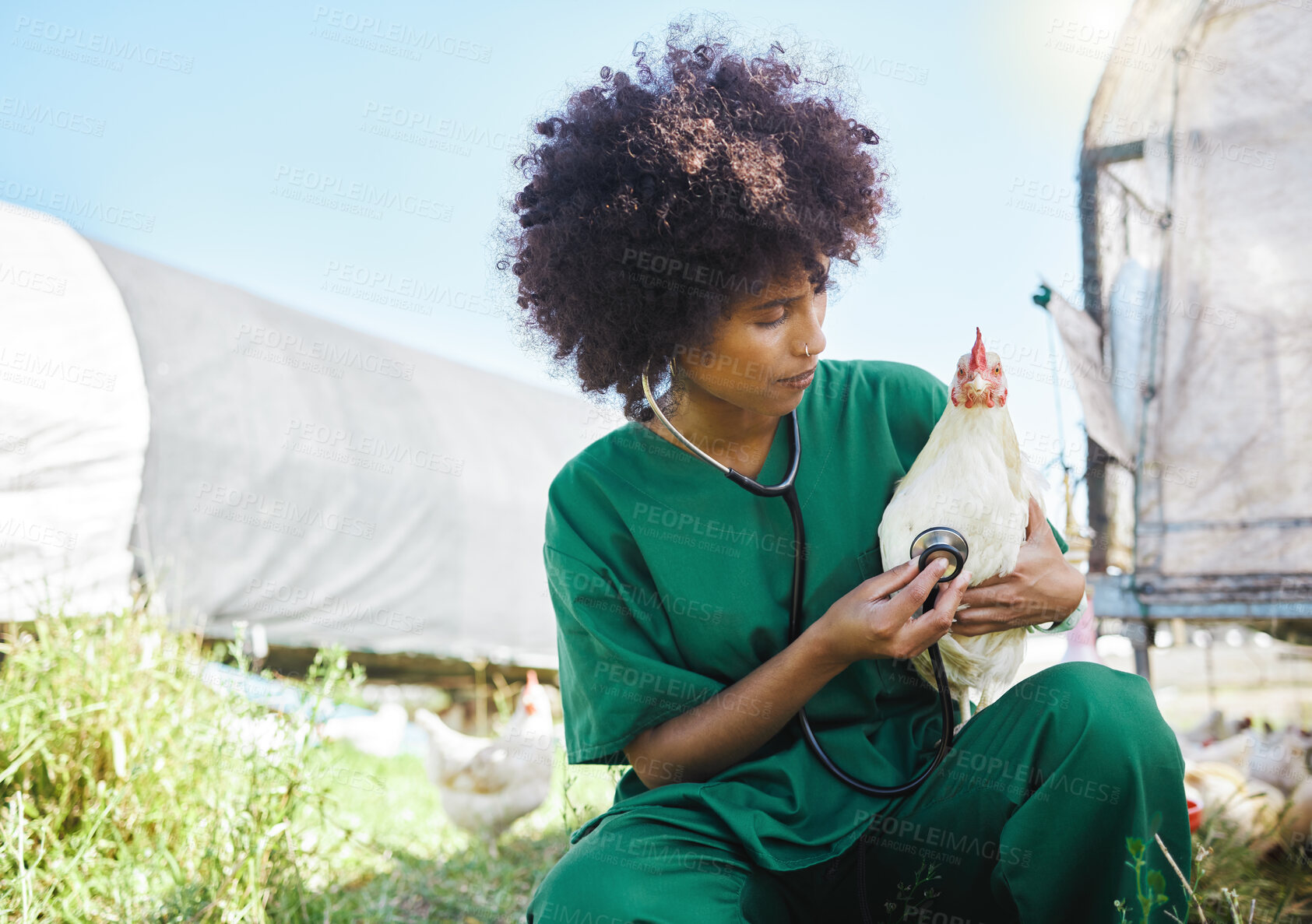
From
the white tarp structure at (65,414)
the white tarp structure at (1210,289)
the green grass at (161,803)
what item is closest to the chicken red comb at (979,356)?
the green grass at (161,803)

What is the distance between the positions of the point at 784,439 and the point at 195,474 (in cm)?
513

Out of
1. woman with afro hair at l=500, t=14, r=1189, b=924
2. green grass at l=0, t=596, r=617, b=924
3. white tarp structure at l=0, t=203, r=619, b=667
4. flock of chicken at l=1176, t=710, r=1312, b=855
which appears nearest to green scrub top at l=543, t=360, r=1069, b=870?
woman with afro hair at l=500, t=14, r=1189, b=924

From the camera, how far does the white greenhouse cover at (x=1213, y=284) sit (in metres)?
3.65

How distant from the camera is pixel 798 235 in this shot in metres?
1.57

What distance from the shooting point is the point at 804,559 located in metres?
1.60

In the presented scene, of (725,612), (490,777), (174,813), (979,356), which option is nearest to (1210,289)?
(979,356)

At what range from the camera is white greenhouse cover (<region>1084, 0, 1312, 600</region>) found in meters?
3.65

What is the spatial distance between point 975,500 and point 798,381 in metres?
0.36

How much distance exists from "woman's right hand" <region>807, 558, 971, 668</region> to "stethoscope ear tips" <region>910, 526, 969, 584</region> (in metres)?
0.01

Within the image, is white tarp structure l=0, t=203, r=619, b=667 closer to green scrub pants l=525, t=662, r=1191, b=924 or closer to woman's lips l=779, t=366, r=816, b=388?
green scrub pants l=525, t=662, r=1191, b=924

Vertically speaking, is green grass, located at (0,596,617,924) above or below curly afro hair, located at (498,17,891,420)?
below

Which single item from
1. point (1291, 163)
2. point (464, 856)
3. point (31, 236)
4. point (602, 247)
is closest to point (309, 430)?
point (31, 236)

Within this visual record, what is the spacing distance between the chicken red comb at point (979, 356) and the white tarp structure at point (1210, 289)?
2.60 meters

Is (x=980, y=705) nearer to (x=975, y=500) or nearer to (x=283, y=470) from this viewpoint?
(x=975, y=500)
